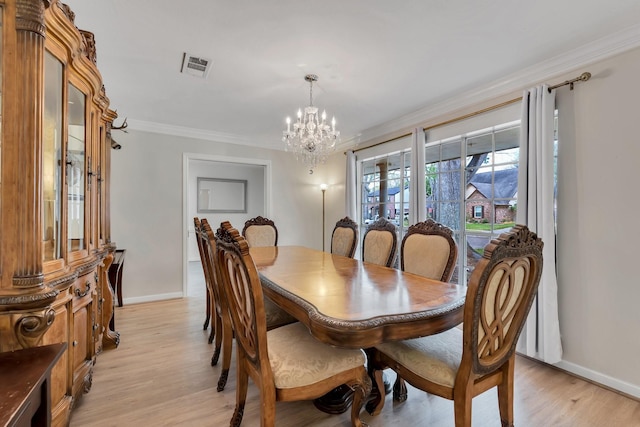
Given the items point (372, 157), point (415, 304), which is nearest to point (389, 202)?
point (372, 157)

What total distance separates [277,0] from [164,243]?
3439 mm

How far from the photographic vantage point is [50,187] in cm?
134

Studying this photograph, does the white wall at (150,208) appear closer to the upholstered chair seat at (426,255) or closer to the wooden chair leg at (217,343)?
the wooden chair leg at (217,343)

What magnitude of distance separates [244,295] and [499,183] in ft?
8.67

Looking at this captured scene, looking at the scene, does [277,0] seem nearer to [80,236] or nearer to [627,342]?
[80,236]

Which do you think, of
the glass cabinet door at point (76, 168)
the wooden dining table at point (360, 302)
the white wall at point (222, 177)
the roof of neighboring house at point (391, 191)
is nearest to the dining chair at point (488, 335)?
the wooden dining table at point (360, 302)

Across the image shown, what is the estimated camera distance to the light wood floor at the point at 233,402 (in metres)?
1.66

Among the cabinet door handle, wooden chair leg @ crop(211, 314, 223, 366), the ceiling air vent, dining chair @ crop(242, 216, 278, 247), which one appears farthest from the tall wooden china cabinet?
dining chair @ crop(242, 216, 278, 247)

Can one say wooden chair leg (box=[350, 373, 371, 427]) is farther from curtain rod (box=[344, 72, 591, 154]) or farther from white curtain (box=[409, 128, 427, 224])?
curtain rod (box=[344, 72, 591, 154])

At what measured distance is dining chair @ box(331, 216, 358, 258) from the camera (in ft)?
10.3

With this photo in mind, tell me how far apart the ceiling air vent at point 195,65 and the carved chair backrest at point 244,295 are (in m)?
1.58

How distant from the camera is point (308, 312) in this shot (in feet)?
4.15

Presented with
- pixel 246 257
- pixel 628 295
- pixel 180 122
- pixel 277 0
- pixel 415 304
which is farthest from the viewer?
pixel 180 122

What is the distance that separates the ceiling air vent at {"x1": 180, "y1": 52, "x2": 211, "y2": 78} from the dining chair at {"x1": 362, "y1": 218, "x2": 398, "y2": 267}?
2031 mm
